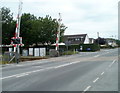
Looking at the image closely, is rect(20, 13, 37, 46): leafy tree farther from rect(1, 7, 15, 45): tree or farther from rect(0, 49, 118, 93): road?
rect(0, 49, 118, 93): road

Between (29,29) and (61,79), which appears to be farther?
(29,29)

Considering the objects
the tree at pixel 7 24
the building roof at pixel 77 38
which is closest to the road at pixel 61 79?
the tree at pixel 7 24

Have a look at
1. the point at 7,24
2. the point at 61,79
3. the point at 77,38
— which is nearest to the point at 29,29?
the point at 7,24

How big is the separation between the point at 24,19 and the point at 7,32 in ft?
21.1

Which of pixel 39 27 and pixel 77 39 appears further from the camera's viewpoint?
pixel 77 39

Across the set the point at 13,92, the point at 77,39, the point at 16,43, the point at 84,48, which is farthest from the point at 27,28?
the point at 77,39

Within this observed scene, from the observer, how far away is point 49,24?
53.9 meters

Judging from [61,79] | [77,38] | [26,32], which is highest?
[77,38]

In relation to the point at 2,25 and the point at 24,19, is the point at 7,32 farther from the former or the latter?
the point at 24,19

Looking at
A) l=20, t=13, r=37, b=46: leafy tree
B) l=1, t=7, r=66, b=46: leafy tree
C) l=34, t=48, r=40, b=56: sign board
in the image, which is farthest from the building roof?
l=34, t=48, r=40, b=56: sign board

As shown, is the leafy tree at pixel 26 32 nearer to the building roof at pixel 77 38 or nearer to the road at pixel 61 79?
the road at pixel 61 79

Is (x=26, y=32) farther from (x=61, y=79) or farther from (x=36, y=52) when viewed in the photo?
(x=61, y=79)

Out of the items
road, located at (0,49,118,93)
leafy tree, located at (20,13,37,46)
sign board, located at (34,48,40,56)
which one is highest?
leafy tree, located at (20,13,37,46)

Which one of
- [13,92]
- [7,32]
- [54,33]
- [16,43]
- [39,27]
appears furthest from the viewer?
[54,33]
